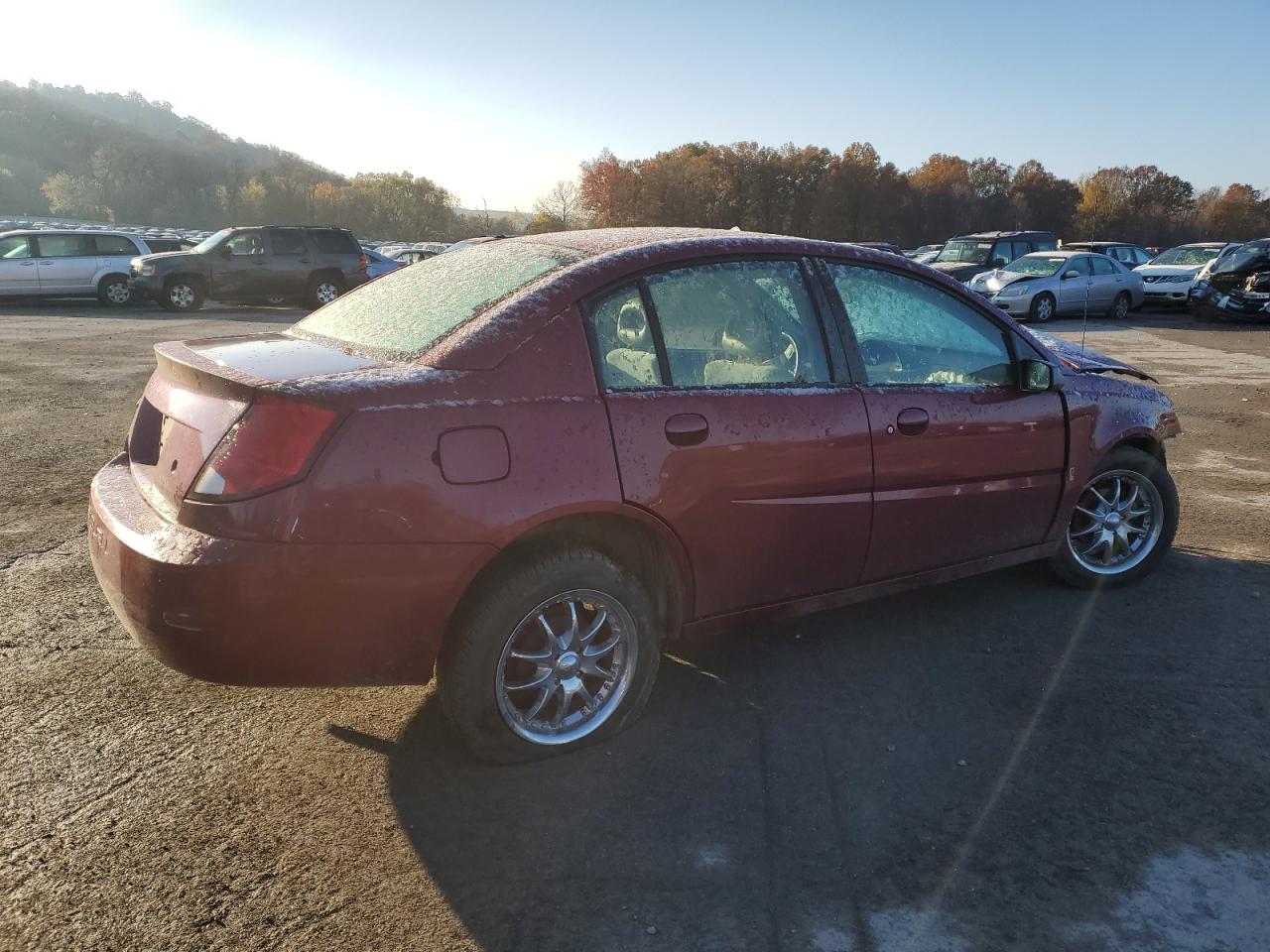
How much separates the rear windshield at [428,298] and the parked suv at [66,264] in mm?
20456

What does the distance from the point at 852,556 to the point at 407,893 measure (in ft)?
6.41

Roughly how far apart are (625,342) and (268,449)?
113 centimetres

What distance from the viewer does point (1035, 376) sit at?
13.1 feet

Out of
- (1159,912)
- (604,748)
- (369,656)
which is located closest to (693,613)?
(604,748)

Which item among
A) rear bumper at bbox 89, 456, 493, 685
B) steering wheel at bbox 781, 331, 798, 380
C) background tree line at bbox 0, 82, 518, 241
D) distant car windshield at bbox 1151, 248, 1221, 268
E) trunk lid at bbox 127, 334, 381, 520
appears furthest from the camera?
background tree line at bbox 0, 82, 518, 241

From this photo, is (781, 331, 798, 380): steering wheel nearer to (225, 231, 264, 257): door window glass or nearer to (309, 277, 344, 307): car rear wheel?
(309, 277, 344, 307): car rear wheel

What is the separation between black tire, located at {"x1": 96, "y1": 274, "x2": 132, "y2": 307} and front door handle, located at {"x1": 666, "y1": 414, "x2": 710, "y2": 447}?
2186 cm

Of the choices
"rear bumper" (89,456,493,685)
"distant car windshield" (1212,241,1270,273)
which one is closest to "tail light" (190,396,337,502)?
"rear bumper" (89,456,493,685)

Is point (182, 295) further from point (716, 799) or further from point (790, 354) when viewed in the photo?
point (716, 799)

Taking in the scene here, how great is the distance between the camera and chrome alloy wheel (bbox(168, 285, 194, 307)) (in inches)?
803

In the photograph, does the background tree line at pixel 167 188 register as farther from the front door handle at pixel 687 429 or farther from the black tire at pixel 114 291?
the front door handle at pixel 687 429

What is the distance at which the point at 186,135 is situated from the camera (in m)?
157

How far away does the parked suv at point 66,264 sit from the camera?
20484 millimetres

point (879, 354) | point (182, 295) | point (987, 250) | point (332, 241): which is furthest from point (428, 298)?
point (987, 250)
